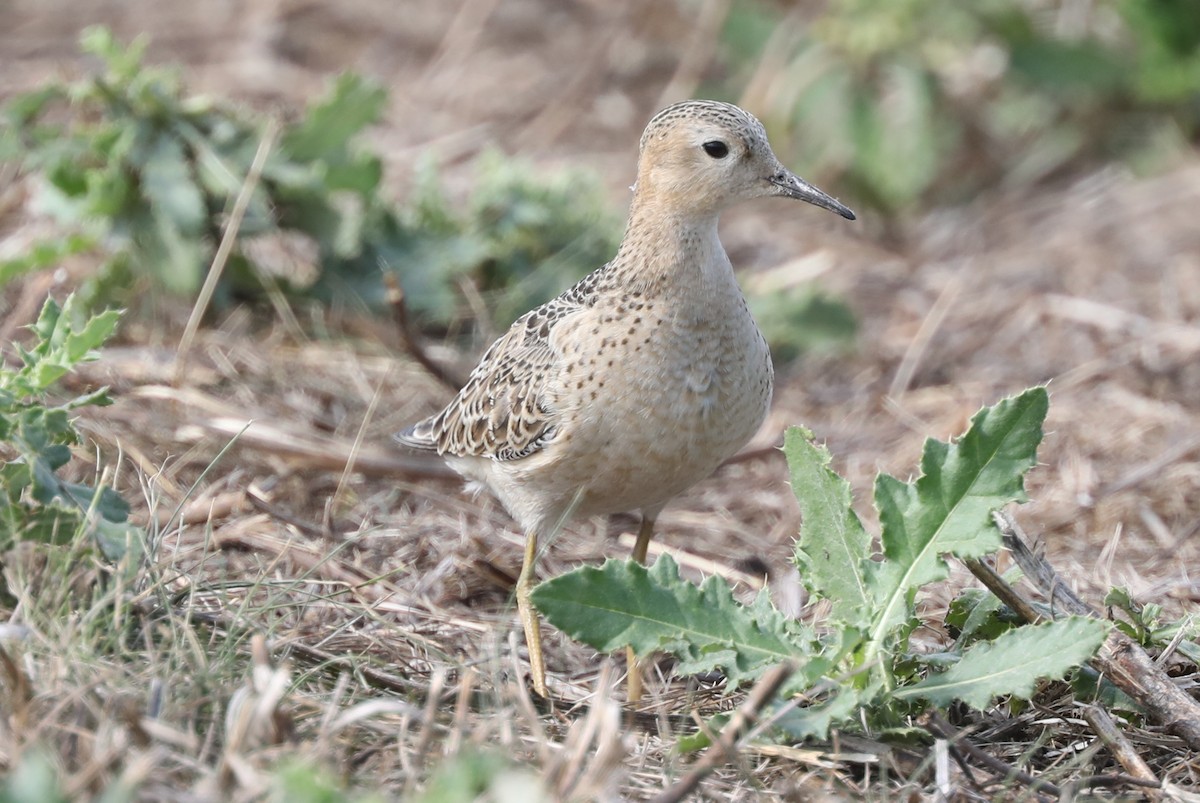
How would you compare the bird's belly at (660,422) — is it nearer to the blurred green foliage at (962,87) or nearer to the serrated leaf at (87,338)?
the serrated leaf at (87,338)

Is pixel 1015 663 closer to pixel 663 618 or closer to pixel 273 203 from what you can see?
pixel 663 618

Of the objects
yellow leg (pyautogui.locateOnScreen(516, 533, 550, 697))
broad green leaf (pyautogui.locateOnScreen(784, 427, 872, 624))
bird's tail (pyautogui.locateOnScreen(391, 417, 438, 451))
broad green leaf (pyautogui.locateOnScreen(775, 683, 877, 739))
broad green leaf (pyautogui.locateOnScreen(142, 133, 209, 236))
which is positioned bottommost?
yellow leg (pyautogui.locateOnScreen(516, 533, 550, 697))

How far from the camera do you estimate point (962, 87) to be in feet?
28.0

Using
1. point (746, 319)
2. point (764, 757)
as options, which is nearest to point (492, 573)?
point (746, 319)

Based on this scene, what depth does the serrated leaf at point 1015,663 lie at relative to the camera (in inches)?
128

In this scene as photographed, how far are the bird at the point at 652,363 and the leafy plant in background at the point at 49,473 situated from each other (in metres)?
1.22

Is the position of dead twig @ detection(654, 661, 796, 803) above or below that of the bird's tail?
above

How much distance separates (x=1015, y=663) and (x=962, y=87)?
19.3 feet

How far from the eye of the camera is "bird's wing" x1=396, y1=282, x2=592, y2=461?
170 inches

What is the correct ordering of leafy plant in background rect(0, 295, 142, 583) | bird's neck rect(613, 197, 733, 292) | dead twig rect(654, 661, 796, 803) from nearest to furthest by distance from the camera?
dead twig rect(654, 661, 796, 803)
leafy plant in background rect(0, 295, 142, 583)
bird's neck rect(613, 197, 733, 292)

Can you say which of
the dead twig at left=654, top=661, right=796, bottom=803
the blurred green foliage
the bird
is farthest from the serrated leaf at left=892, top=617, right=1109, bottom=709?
the blurred green foliage

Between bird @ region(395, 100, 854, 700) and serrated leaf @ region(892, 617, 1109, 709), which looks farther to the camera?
bird @ region(395, 100, 854, 700)

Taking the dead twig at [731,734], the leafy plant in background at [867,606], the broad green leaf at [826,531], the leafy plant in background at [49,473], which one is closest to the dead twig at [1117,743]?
the leafy plant in background at [867,606]

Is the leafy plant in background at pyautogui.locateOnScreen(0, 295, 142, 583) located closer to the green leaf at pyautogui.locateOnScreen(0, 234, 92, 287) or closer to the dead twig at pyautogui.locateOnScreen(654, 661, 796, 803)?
the dead twig at pyautogui.locateOnScreen(654, 661, 796, 803)
